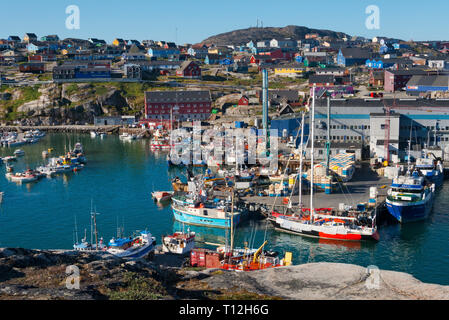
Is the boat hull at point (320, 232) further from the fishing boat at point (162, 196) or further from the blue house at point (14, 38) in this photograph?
the blue house at point (14, 38)

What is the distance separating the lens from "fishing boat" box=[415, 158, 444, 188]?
35.6 metres

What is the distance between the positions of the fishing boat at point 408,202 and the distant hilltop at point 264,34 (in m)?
141

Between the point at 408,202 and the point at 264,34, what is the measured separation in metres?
151

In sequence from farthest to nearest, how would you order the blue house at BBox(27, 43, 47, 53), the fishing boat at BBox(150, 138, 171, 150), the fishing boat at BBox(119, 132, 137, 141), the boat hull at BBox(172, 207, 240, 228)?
the blue house at BBox(27, 43, 47, 53) → the fishing boat at BBox(119, 132, 137, 141) → the fishing boat at BBox(150, 138, 171, 150) → the boat hull at BBox(172, 207, 240, 228)

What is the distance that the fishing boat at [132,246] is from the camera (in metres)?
22.9

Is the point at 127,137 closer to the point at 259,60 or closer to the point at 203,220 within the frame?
the point at 203,220

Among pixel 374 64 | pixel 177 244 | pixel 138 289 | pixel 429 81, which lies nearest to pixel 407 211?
pixel 177 244

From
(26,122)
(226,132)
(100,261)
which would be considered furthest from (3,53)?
(100,261)

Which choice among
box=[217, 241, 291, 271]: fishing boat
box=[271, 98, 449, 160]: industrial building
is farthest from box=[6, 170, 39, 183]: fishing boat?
box=[217, 241, 291, 271]: fishing boat

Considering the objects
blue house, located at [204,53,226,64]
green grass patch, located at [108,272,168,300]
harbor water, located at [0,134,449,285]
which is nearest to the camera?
green grass patch, located at [108,272,168,300]

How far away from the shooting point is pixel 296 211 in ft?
95.1

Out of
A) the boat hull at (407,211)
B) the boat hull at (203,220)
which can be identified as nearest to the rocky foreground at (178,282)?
the boat hull at (203,220)

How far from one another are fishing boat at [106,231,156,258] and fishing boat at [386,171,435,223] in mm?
13320

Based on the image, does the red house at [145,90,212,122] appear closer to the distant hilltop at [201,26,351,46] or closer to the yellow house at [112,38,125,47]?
the yellow house at [112,38,125,47]
